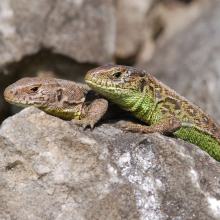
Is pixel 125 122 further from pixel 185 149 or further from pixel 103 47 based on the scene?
pixel 103 47

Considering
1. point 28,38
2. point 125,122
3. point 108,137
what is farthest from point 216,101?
point 108,137

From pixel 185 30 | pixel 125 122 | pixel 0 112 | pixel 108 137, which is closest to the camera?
pixel 108 137

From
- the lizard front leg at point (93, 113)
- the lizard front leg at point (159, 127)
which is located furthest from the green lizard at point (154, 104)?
the lizard front leg at point (93, 113)

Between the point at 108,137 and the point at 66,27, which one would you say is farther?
the point at 66,27

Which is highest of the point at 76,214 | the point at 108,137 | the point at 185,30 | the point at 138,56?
the point at 108,137

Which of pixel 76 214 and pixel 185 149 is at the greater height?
pixel 185 149

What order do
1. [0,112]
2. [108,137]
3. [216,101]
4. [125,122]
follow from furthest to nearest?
[216,101], [0,112], [125,122], [108,137]

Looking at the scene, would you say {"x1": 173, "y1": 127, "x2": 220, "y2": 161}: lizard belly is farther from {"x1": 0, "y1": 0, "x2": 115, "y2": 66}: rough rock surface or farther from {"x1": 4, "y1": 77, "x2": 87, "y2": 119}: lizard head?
{"x1": 0, "y1": 0, "x2": 115, "y2": 66}: rough rock surface
